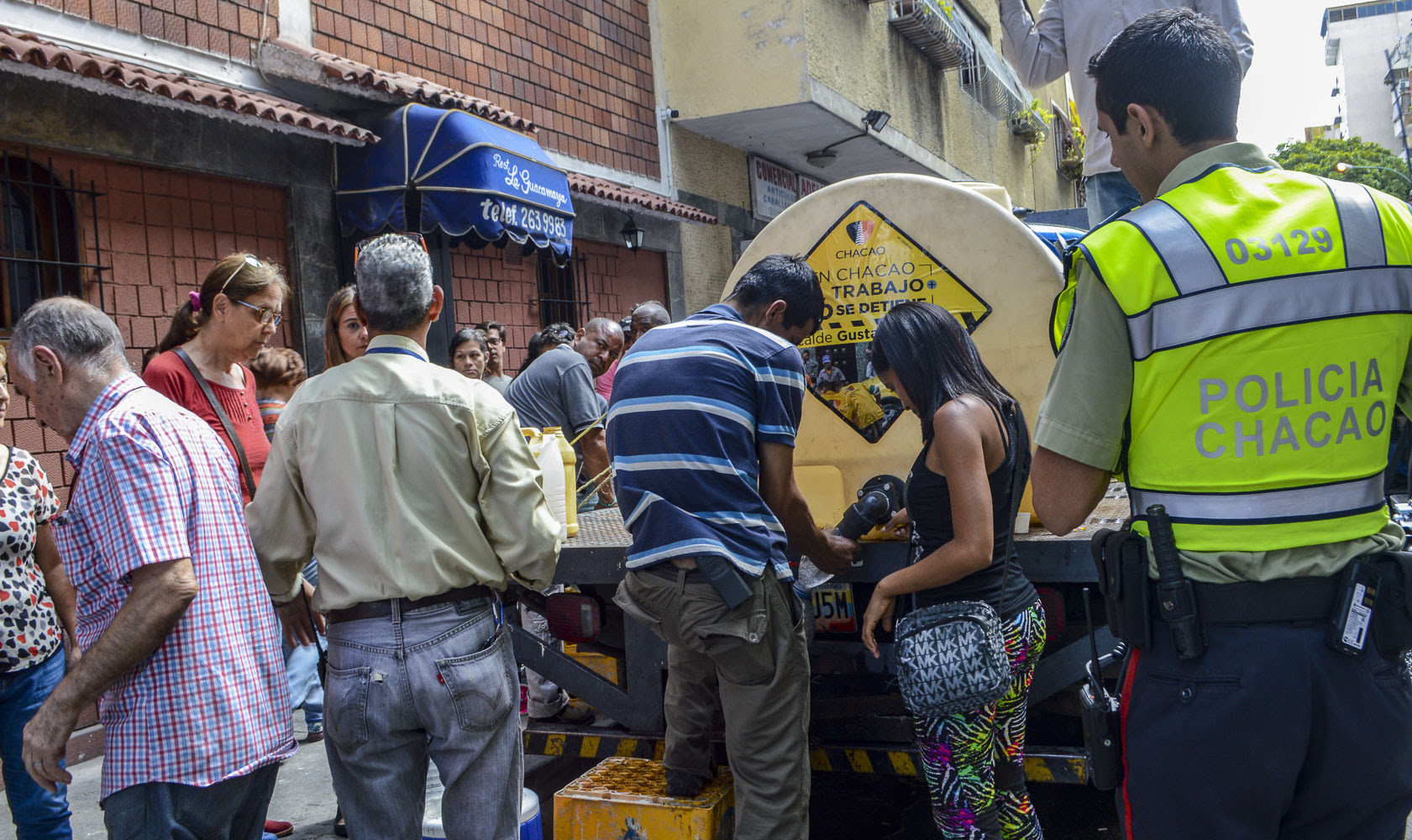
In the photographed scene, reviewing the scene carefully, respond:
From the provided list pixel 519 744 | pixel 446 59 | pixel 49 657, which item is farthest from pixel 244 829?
pixel 446 59

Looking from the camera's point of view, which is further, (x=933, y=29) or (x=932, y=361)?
(x=933, y=29)

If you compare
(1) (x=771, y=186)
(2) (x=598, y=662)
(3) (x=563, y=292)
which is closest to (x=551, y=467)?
(2) (x=598, y=662)

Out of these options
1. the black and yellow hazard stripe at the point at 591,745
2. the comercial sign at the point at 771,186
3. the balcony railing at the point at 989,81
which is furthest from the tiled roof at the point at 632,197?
the balcony railing at the point at 989,81

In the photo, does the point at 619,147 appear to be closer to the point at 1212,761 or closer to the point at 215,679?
the point at 215,679

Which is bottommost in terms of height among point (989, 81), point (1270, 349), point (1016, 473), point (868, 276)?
point (1016, 473)

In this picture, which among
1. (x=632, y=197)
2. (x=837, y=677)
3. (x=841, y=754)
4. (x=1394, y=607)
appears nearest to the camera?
(x=1394, y=607)

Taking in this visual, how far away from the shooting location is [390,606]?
2.56 metres

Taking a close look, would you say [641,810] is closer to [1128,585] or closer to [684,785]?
[684,785]

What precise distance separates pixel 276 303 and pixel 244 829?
5.95 ft

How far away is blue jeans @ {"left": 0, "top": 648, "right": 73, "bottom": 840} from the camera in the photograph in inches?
129

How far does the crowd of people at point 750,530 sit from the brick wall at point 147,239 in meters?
2.54

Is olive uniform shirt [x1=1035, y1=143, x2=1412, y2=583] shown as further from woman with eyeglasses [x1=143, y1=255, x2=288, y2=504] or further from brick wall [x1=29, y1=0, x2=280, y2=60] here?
brick wall [x1=29, y1=0, x2=280, y2=60]

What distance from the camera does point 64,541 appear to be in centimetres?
232

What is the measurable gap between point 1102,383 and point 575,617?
2347mm
